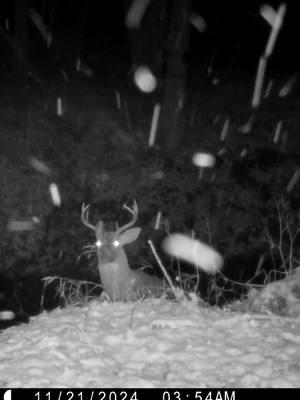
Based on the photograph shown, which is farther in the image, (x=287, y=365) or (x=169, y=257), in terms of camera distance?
(x=169, y=257)

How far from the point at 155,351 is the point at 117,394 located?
0.55 meters

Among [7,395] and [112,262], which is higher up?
[112,262]

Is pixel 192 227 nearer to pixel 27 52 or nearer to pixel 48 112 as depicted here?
pixel 48 112

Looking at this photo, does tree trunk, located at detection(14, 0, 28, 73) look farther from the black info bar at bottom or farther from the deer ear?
the black info bar at bottom

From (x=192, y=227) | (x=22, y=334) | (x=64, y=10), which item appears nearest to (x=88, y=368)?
(x=22, y=334)

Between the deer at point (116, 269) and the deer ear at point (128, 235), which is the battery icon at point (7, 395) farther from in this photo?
the deer ear at point (128, 235)

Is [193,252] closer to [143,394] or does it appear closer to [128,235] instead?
[128,235]

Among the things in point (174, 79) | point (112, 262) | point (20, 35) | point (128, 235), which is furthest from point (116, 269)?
point (20, 35)

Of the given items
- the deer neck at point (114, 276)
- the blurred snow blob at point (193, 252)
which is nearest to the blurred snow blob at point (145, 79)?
the blurred snow blob at point (193, 252)

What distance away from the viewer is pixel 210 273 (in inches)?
364

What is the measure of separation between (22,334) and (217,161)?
944 centimetres

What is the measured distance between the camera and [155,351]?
9.20ft

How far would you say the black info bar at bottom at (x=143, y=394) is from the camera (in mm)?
2250

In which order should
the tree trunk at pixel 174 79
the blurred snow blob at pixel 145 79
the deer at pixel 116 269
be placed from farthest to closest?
the blurred snow blob at pixel 145 79
the tree trunk at pixel 174 79
the deer at pixel 116 269
